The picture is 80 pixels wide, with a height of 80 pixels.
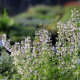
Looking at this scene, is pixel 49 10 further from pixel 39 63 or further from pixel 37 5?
pixel 39 63

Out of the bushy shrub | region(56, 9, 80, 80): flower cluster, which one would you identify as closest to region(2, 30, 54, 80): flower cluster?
the bushy shrub

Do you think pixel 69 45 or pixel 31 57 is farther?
pixel 69 45

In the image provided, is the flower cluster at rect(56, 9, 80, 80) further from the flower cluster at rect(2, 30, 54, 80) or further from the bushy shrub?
the flower cluster at rect(2, 30, 54, 80)

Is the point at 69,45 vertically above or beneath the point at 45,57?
above

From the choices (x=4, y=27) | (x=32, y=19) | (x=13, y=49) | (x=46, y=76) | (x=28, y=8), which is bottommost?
(x=46, y=76)

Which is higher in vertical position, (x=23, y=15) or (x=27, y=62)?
(x=23, y=15)

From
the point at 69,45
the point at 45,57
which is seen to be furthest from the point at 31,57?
the point at 69,45

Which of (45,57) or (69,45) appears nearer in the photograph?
(45,57)

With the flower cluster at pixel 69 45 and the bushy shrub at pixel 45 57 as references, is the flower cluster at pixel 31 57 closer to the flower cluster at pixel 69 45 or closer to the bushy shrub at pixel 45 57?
the bushy shrub at pixel 45 57

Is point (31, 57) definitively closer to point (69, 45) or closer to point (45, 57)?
point (45, 57)

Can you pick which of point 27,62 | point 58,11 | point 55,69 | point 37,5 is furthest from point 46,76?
point 37,5

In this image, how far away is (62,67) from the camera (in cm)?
258

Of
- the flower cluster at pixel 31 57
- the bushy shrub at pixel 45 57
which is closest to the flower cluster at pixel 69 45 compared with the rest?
the bushy shrub at pixel 45 57

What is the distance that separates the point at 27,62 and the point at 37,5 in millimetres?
9908
